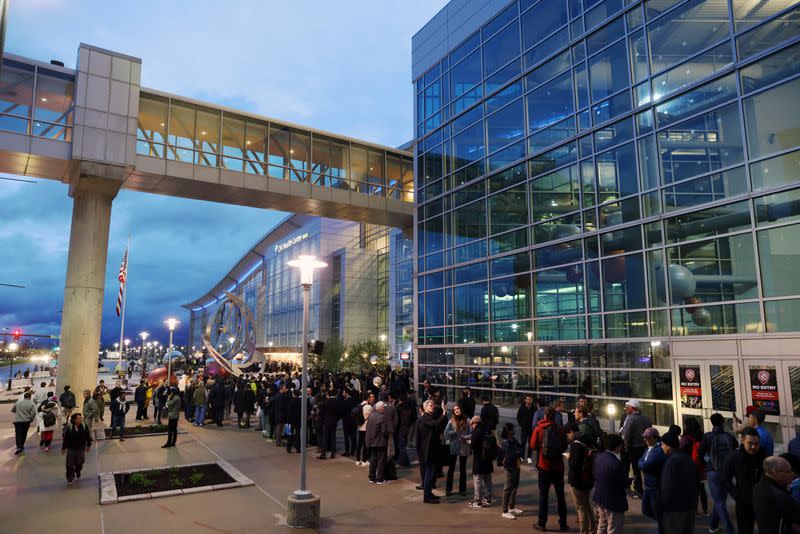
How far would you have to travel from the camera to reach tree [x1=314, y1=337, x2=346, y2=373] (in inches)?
1810

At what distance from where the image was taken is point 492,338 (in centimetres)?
2162

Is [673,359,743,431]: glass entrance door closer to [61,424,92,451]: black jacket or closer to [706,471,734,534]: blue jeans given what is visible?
[706,471,734,534]: blue jeans

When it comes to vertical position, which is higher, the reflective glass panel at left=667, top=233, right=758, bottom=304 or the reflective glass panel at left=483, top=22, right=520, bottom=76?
the reflective glass panel at left=483, top=22, right=520, bottom=76

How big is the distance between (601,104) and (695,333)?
25.9 feet

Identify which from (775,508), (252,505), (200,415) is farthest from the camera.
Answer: (200,415)

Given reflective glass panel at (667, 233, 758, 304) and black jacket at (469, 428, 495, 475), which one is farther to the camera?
reflective glass panel at (667, 233, 758, 304)

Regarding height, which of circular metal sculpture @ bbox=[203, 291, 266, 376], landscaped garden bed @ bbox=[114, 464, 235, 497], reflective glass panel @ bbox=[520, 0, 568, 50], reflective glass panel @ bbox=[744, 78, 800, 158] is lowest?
landscaped garden bed @ bbox=[114, 464, 235, 497]

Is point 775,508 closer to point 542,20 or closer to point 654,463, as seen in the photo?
point 654,463

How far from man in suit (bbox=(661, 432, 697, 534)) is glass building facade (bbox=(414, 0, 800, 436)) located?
22.4 ft

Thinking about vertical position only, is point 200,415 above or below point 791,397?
below

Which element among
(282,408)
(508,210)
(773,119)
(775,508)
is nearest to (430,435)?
(775,508)

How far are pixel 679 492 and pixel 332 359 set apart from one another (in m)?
41.7

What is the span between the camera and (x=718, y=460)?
8.31 meters

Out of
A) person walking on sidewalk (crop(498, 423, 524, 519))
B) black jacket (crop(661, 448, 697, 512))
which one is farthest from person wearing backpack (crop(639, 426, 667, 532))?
person walking on sidewalk (crop(498, 423, 524, 519))
